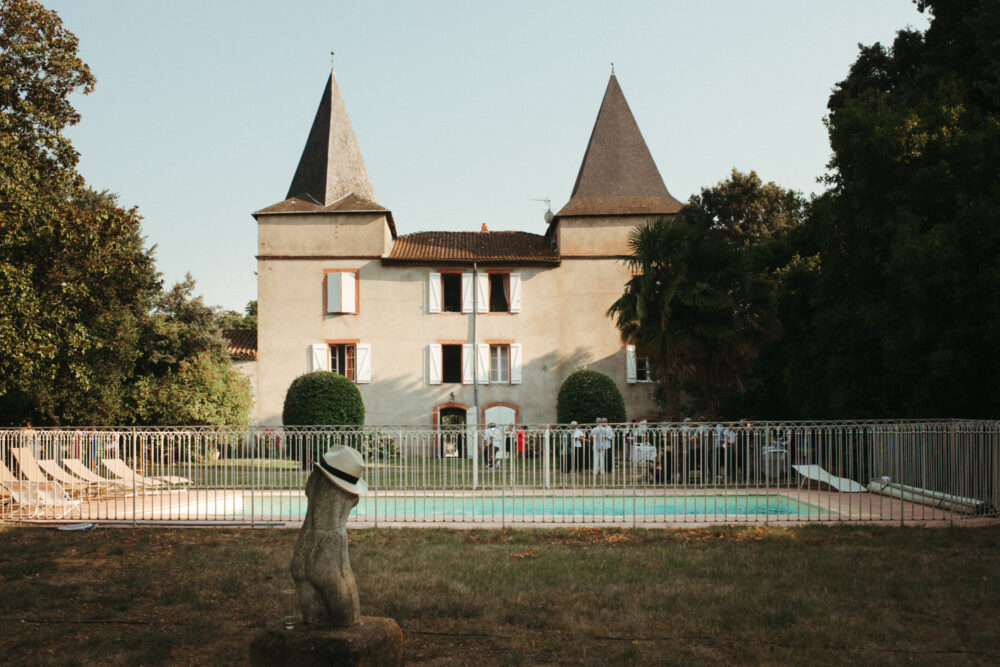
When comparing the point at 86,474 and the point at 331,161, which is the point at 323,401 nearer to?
the point at 331,161

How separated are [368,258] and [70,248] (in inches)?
551

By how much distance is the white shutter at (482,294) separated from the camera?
2972 cm

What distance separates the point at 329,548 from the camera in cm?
527

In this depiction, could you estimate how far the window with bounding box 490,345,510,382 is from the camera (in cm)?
2958

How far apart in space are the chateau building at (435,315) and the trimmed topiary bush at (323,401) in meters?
2.26

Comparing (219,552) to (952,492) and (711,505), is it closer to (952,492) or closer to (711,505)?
→ (711,505)

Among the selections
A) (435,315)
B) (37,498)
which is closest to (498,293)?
(435,315)

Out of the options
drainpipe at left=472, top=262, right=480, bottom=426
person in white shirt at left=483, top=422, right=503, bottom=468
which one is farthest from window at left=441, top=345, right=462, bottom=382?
person in white shirt at left=483, top=422, right=503, bottom=468

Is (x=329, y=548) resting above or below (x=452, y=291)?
below

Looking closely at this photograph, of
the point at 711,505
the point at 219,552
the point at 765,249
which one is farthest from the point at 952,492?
the point at 765,249

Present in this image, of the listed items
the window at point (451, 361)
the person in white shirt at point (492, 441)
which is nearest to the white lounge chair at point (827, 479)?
the person in white shirt at point (492, 441)

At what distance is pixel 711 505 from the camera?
14914mm

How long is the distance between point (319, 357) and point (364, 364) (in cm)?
153

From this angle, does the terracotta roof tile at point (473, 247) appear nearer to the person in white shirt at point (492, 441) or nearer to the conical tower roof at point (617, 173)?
the conical tower roof at point (617, 173)
